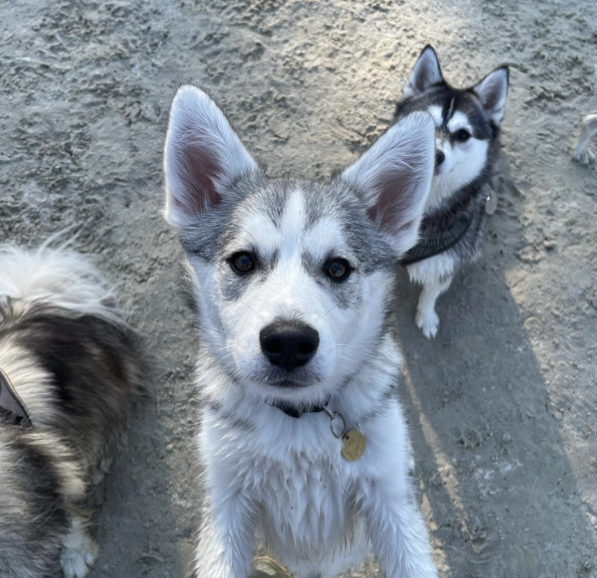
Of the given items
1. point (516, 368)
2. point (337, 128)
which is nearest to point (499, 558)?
point (516, 368)

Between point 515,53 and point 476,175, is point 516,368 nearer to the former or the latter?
point 476,175

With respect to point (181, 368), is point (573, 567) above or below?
below

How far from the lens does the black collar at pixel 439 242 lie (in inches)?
126

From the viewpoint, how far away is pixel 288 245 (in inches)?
71.6

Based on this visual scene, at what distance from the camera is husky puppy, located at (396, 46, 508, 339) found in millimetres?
3141

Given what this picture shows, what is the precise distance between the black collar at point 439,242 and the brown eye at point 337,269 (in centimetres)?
141

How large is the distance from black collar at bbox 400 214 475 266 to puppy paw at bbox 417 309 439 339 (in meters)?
0.37

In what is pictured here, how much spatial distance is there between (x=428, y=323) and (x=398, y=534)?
163 centimetres

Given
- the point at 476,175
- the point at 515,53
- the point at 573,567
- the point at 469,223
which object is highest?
the point at 515,53

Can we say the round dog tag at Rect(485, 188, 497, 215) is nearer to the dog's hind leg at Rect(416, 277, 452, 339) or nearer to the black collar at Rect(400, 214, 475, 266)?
the black collar at Rect(400, 214, 475, 266)

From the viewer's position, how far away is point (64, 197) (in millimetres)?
3648

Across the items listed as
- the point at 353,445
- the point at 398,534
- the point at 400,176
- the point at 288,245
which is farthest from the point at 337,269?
the point at 398,534

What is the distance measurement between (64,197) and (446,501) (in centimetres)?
314

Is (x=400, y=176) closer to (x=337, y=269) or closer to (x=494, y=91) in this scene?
(x=337, y=269)
